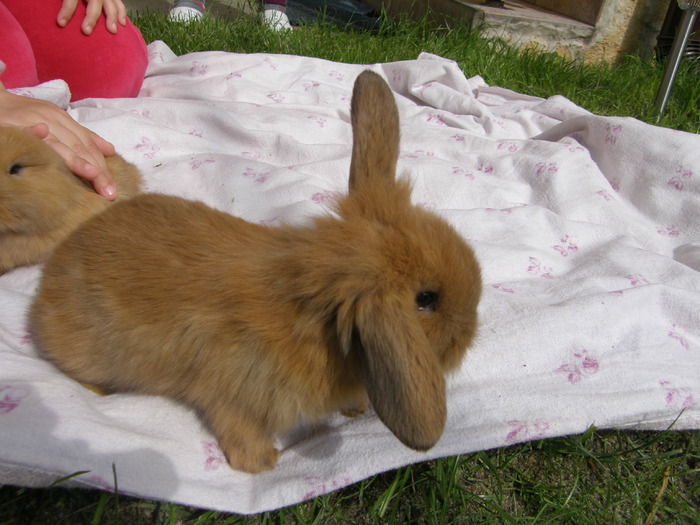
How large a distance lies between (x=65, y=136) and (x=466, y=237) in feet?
5.79

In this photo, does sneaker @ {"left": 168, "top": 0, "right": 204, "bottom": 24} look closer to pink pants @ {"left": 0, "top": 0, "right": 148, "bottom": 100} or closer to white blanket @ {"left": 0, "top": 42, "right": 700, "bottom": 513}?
white blanket @ {"left": 0, "top": 42, "right": 700, "bottom": 513}

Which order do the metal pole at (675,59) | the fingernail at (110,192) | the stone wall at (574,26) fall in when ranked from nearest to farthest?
the fingernail at (110,192) < the metal pole at (675,59) < the stone wall at (574,26)

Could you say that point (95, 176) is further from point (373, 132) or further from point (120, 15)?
point (120, 15)

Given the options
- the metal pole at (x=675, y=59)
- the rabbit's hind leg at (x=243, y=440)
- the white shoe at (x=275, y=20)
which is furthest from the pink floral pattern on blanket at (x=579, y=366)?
the white shoe at (x=275, y=20)

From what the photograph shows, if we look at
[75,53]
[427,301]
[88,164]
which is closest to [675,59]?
[427,301]

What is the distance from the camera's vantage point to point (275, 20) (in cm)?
482

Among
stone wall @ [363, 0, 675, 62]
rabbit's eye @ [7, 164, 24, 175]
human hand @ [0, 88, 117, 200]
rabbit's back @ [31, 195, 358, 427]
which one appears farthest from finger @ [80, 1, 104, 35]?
stone wall @ [363, 0, 675, 62]

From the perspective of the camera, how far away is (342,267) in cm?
137

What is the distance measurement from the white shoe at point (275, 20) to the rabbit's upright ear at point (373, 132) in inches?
129

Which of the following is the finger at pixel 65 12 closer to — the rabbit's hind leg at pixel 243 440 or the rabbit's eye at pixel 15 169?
the rabbit's eye at pixel 15 169

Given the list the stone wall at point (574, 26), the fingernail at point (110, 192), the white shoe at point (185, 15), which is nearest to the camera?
the fingernail at point (110, 192)

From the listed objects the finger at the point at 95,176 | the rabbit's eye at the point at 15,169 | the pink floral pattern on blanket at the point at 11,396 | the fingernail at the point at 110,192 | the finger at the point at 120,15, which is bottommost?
the pink floral pattern on blanket at the point at 11,396

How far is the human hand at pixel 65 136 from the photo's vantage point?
2.15 metres

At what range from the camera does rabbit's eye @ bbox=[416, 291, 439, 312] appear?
1.42m
